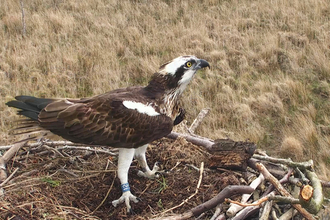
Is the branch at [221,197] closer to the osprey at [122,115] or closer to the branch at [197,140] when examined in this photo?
the osprey at [122,115]

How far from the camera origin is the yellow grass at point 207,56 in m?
7.67

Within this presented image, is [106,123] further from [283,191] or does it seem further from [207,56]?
[207,56]

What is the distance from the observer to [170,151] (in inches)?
191

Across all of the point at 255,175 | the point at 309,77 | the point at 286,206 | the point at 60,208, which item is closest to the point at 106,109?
the point at 60,208

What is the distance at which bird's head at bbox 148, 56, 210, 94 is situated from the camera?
14.3 ft

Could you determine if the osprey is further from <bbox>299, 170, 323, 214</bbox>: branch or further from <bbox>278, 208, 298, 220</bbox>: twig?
<bbox>299, 170, 323, 214</bbox>: branch

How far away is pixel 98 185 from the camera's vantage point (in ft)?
14.7

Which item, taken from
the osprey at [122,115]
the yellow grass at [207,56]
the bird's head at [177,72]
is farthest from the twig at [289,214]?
the yellow grass at [207,56]

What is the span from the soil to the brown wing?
559 mm

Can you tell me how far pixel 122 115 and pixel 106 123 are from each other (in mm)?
188

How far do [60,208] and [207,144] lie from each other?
1.75 m

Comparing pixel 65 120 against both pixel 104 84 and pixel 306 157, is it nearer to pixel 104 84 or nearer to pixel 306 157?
pixel 306 157

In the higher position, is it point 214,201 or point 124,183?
point 214,201

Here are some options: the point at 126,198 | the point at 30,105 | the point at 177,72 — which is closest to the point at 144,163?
the point at 126,198
